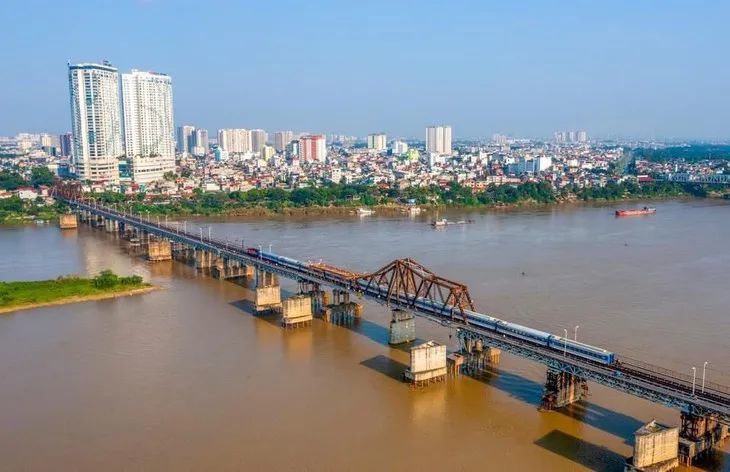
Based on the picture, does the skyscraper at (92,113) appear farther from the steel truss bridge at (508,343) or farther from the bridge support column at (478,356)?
the bridge support column at (478,356)

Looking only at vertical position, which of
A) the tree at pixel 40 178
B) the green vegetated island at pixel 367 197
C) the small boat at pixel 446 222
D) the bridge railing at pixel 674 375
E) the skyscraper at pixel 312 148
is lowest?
the bridge railing at pixel 674 375

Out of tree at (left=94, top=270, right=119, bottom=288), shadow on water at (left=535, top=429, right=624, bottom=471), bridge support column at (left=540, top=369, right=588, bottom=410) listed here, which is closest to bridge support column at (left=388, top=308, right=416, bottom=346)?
bridge support column at (left=540, top=369, right=588, bottom=410)

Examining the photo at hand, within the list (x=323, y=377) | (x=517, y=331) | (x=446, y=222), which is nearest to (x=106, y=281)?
(x=323, y=377)

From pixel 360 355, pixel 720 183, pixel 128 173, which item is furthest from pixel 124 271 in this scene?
pixel 720 183

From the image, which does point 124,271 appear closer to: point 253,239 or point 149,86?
point 253,239

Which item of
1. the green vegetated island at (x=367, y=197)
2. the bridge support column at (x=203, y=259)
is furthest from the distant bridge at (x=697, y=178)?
the bridge support column at (x=203, y=259)

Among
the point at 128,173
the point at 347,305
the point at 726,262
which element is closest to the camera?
the point at 347,305
